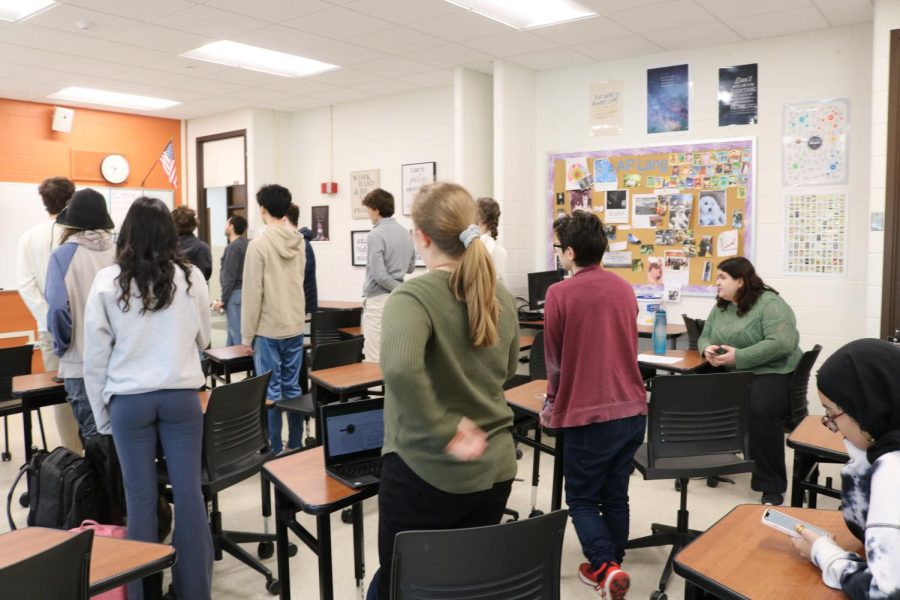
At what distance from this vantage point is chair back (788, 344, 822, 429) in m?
3.61

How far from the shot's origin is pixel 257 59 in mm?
6227

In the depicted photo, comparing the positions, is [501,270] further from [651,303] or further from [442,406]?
[442,406]

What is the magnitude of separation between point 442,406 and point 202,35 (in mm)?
4683

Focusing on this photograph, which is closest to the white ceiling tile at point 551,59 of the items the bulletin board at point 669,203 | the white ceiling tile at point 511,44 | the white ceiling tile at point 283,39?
the white ceiling tile at point 511,44

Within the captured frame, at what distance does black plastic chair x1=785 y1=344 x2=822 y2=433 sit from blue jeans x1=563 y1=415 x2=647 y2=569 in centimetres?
139

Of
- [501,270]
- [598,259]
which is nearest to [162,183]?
[501,270]

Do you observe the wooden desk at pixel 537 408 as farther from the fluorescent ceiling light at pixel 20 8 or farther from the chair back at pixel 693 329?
the fluorescent ceiling light at pixel 20 8

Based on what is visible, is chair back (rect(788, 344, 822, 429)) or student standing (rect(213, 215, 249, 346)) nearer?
chair back (rect(788, 344, 822, 429))

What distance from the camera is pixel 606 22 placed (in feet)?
16.3

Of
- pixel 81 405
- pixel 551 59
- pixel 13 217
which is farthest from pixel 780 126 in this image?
pixel 13 217

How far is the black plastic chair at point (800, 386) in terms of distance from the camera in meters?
3.61

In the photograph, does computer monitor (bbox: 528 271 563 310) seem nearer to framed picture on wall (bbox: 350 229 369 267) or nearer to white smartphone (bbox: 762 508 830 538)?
framed picture on wall (bbox: 350 229 369 267)

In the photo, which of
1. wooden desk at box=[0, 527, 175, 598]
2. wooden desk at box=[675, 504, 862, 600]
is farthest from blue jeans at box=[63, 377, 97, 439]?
wooden desk at box=[675, 504, 862, 600]

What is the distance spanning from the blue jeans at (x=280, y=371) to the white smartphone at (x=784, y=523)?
280 centimetres
